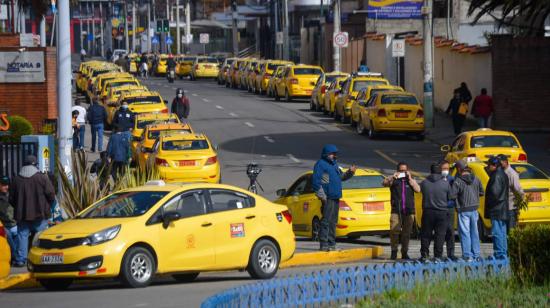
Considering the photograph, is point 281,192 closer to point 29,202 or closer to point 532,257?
point 29,202

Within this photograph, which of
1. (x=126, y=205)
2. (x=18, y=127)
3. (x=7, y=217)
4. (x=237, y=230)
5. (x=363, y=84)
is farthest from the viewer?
(x=363, y=84)

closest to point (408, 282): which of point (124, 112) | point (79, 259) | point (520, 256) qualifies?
point (520, 256)

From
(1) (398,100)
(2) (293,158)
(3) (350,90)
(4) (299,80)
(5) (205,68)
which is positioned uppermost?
(5) (205,68)

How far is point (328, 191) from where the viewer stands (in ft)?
70.3

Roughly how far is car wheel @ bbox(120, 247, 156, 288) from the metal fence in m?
3.85

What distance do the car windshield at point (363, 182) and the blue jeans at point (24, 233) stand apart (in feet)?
19.0

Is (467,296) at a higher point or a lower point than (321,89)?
lower

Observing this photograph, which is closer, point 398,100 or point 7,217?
point 7,217

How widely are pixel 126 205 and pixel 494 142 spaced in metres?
14.1

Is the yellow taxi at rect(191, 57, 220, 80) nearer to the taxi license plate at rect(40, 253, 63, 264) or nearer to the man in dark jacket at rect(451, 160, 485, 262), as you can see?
the man in dark jacket at rect(451, 160, 485, 262)

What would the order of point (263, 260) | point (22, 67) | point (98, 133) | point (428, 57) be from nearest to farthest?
point (263, 260)
point (22, 67)
point (98, 133)
point (428, 57)

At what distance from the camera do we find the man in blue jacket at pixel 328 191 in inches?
842

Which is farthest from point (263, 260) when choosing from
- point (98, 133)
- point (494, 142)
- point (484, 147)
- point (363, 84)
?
point (363, 84)

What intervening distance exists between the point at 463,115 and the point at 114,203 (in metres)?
25.1
